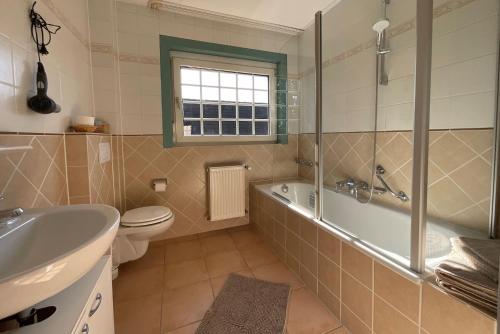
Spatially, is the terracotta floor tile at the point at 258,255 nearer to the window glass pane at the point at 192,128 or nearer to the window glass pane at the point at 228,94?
the window glass pane at the point at 192,128

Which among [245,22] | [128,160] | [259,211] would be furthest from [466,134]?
[128,160]

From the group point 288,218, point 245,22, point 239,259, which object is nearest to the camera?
point 288,218

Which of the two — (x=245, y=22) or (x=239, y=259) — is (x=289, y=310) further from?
(x=245, y=22)

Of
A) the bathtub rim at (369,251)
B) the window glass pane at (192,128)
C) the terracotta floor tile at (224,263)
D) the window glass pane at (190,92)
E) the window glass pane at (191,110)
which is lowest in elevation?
the terracotta floor tile at (224,263)

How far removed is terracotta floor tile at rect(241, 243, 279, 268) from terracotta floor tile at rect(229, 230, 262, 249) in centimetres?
8

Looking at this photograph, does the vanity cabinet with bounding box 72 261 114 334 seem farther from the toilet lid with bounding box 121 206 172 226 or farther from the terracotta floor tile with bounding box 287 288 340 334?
the terracotta floor tile with bounding box 287 288 340 334

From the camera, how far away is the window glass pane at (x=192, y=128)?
2.35 m

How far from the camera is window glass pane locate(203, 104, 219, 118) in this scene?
241 centimetres

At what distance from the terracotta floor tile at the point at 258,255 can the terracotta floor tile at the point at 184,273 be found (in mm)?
383

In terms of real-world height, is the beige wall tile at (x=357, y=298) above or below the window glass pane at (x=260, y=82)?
below

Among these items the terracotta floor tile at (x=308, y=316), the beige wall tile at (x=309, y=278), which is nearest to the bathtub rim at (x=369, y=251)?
the beige wall tile at (x=309, y=278)

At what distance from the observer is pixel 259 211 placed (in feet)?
7.76

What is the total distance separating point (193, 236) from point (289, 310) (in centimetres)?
132

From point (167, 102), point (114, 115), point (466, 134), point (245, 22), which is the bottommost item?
point (466, 134)
